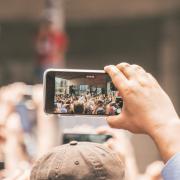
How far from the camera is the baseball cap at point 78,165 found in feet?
7.10

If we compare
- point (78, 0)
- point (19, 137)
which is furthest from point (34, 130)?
point (78, 0)

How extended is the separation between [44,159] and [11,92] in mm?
1860

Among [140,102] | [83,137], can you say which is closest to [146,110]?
[140,102]

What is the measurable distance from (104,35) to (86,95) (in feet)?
49.9

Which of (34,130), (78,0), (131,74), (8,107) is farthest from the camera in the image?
(78,0)

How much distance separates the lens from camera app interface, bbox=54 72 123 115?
7.34ft

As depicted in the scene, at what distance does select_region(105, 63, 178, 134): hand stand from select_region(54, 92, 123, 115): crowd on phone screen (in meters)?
0.18

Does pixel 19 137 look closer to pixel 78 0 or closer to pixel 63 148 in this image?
pixel 63 148

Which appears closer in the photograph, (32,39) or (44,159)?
(44,159)

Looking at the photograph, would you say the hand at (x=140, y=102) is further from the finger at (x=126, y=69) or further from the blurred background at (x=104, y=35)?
the blurred background at (x=104, y=35)

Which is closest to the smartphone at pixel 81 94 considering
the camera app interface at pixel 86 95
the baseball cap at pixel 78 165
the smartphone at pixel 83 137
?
the camera app interface at pixel 86 95

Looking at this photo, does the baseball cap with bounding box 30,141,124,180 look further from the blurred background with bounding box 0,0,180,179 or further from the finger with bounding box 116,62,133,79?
the blurred background with bounding box 0,0,180,179

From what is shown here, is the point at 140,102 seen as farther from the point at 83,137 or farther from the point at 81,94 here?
the point at 83,137

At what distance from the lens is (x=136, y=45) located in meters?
17.1
